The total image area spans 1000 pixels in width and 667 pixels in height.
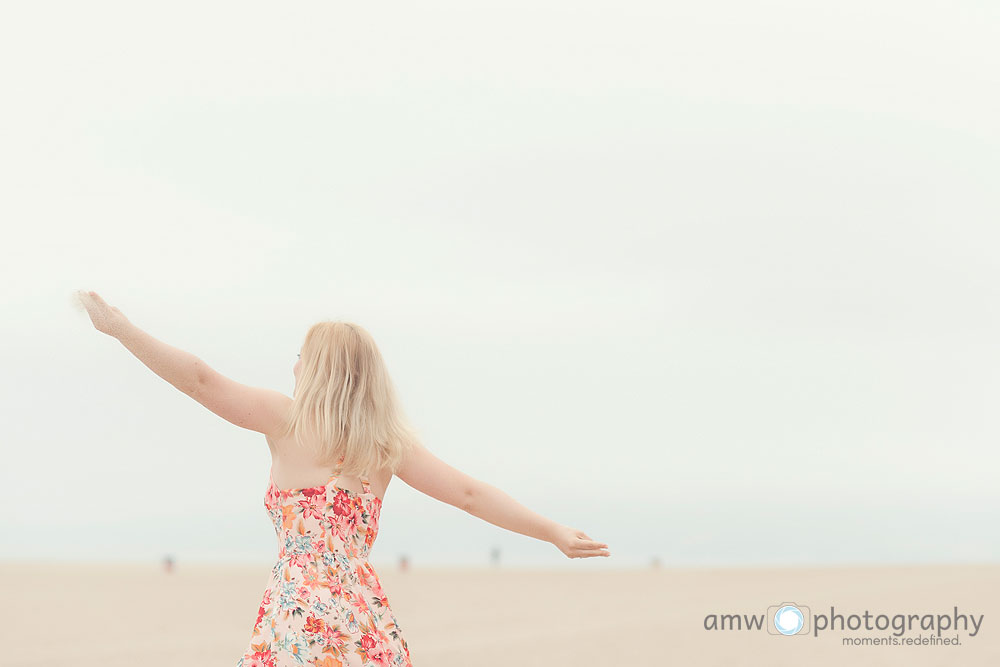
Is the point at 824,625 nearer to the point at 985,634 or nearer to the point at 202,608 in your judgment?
the point at 985,634

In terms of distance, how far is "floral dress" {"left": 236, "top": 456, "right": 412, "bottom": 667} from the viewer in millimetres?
4820

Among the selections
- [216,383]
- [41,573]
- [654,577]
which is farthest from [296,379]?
[41,573]

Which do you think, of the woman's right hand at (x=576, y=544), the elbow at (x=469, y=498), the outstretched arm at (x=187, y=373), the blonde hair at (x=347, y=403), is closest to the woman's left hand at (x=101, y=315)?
the outstretched arm at (x=187, y=373)

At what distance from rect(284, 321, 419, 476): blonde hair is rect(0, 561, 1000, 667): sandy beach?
10.5m

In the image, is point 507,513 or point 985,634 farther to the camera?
point 985,634

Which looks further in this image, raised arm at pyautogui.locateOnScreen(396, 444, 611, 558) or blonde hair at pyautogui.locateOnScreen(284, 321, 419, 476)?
raised arm at pyautogui.locateOnScreen(396, 444, 611, 558)

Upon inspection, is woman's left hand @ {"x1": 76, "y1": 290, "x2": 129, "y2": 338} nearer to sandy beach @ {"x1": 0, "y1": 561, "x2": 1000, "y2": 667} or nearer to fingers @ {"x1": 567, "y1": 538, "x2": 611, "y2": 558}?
fingers @ {"x1": 567, "y1": 538, "x2": 611, "y2": 558}

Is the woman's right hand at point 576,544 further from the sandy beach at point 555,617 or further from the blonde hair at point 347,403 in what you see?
the sandy beach at point 555,617

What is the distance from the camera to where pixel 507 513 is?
204 inches

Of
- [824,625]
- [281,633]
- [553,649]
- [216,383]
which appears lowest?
[281,633]

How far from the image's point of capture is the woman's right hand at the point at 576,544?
508cm

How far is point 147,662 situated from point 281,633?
38.2 ft

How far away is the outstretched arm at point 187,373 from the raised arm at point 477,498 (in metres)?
0.64

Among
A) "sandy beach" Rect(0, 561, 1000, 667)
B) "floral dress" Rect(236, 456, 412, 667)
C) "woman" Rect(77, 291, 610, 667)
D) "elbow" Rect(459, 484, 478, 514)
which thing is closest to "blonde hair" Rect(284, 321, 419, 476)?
"woman" Rect(77, 291, 610, 667)
